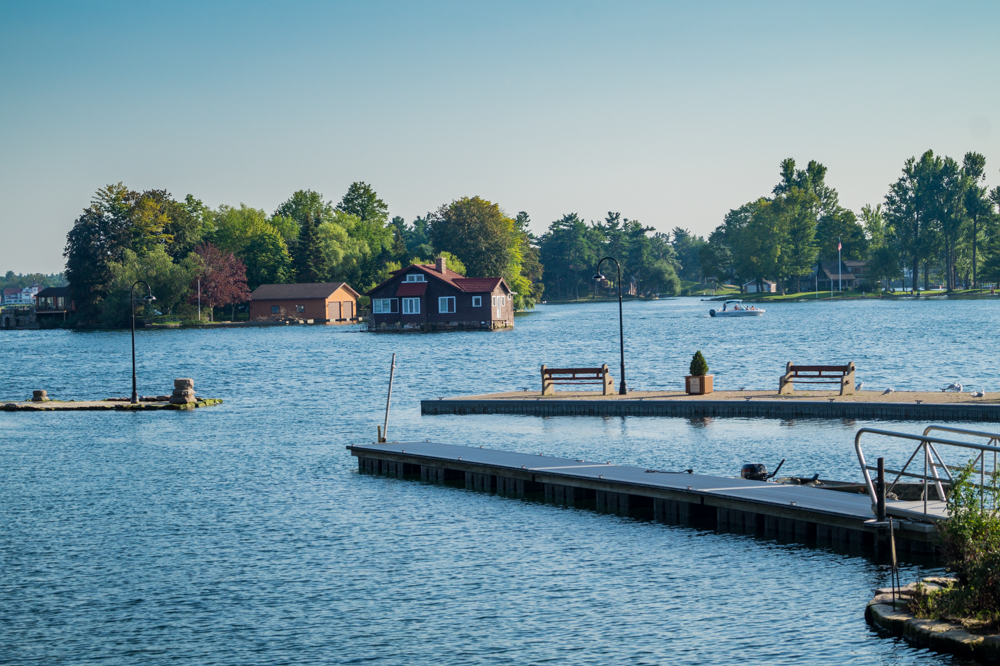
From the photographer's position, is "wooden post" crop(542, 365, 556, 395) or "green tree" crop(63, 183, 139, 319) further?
"green tree" crop(63, 183, 139, 319)

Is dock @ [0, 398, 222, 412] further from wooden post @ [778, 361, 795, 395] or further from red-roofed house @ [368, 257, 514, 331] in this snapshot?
Result: red-roofed house @ [368, 257, 514, 331]

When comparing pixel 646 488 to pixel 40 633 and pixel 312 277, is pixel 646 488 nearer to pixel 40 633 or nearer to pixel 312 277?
pixel 40 633

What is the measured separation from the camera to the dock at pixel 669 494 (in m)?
18.2

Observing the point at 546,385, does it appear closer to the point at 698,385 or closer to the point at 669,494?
the point at 698,385

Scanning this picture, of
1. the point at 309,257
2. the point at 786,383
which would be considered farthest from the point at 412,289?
the point at 786,383

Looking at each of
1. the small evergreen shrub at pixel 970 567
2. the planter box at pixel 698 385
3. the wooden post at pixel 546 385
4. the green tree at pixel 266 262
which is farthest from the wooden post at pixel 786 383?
the green tree at pixel 266 262

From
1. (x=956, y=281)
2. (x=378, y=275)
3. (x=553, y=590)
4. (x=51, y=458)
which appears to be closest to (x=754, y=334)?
(x=378, y=275)

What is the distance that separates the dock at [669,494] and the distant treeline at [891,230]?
481 feet

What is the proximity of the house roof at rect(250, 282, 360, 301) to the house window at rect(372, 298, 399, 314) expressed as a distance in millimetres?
23806

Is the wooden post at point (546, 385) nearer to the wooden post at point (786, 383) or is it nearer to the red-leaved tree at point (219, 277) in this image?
the wooden post at point (786, 383)

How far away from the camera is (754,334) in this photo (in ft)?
345

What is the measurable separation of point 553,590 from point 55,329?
542ft

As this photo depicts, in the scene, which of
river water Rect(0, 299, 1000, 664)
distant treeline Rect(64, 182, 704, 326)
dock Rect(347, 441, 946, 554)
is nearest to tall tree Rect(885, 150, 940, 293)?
distant treeline Rect(64, 182, 704, 326)

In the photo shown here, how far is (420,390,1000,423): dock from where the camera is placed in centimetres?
3203
